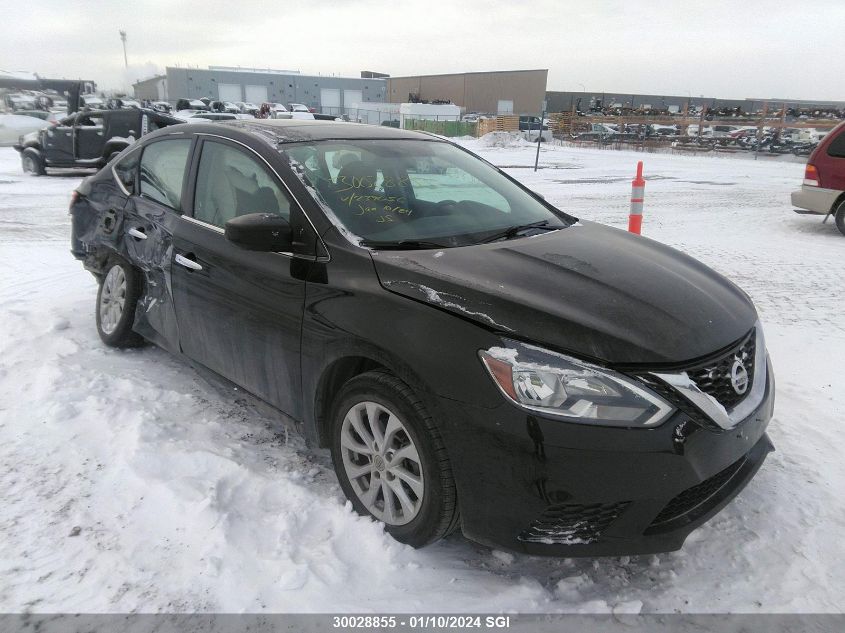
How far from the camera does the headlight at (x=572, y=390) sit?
2062 mm

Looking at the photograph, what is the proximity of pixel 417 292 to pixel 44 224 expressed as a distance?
911 cm

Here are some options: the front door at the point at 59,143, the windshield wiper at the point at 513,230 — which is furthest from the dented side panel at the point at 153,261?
the front door at the point at 59,143

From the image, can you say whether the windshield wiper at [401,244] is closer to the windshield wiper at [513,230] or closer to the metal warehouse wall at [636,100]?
the windshield wiper at [513,230]

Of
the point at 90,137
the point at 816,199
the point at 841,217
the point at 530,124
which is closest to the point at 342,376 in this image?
the point at 841,217

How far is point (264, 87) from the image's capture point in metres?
76.8

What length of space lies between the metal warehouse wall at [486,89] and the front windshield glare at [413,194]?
211ft

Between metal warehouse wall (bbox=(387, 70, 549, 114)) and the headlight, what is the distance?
66.2 metres

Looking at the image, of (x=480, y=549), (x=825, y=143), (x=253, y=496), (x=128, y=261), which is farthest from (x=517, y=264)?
(x=825, y=143)

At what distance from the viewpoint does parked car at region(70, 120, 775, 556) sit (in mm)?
2102

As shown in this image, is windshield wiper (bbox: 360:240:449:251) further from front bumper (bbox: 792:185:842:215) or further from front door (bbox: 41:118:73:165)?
front door (bbox: 41:118:73:165)

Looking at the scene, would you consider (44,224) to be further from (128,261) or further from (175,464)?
(175,464)

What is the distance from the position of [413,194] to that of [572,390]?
1612 millimetres

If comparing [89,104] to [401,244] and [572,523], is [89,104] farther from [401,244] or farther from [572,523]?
[572,523]

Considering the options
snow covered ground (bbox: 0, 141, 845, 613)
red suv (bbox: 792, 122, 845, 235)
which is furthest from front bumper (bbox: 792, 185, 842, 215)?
snow covered ground (bbox: 0, 141, 845, 613)
